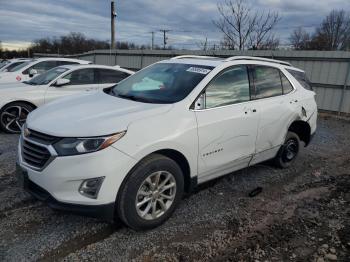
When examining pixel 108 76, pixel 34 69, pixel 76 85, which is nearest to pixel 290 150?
pixel 108 76

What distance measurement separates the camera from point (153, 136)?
3.28 m

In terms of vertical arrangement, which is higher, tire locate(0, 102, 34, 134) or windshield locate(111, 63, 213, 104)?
windshield locate(111, 63, 213, 104)

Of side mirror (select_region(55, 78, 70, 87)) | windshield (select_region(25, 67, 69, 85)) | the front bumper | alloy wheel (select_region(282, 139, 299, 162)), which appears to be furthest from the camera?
windshield (select_region(25, 67, 69, 85))

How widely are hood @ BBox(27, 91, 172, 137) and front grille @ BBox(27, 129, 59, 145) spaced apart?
38 mm

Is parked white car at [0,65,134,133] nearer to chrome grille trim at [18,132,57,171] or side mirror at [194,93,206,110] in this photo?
chrome grille trim at [18,132,57,171]

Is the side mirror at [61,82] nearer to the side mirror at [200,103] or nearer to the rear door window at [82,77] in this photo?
the rear door window at [82,77]

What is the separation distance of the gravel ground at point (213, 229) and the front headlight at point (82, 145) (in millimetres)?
930

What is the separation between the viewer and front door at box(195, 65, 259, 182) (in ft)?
12.5

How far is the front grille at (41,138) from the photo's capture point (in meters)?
3.12

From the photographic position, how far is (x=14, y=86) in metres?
7.67

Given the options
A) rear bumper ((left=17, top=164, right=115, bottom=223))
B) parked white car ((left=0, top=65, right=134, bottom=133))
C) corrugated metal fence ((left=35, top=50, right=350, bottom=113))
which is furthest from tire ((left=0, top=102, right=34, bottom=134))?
corrugated metal fence ((left=35, top=50, right=350, bottom=113))

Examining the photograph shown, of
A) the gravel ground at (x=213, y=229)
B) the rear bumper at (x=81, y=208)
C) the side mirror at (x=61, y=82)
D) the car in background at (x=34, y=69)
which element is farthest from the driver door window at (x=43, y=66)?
the rear bumper at (x=81, y=208)

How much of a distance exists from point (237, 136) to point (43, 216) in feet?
7.87

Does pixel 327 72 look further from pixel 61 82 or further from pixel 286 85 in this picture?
pixel 61 82
